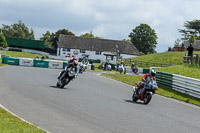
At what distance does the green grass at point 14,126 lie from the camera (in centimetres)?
708

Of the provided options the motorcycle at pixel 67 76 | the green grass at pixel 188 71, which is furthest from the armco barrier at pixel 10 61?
the motorcycle at pixel 67 76

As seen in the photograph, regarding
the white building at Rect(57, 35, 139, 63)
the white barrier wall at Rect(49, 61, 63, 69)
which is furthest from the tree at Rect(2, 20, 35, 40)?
the white barrier wall at Rect(49, 61, 63, 69)

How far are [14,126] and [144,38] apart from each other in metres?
109

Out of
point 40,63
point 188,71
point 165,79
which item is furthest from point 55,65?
point 165,79

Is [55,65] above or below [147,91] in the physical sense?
below

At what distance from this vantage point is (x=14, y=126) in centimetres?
751

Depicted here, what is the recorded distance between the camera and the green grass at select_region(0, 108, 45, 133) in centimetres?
708

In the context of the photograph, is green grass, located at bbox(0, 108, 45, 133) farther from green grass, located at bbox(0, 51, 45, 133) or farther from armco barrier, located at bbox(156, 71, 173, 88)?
armco barrier, located at bbox(156, 71, 173, 88)

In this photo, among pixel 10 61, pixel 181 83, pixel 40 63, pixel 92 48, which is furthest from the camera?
pixel 92 48

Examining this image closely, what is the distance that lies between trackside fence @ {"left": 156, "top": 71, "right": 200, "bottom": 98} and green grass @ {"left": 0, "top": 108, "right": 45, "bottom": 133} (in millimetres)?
13392

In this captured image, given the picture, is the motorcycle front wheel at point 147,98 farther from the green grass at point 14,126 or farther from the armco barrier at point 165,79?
the armco barrier at point 165,79

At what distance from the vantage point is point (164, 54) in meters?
77.0

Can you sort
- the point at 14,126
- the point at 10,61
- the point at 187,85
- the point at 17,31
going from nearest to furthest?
the point at 14,126
the point at 187,85
the point at 10,61
the point at 17,31

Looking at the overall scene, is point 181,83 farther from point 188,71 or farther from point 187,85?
point 188,71
